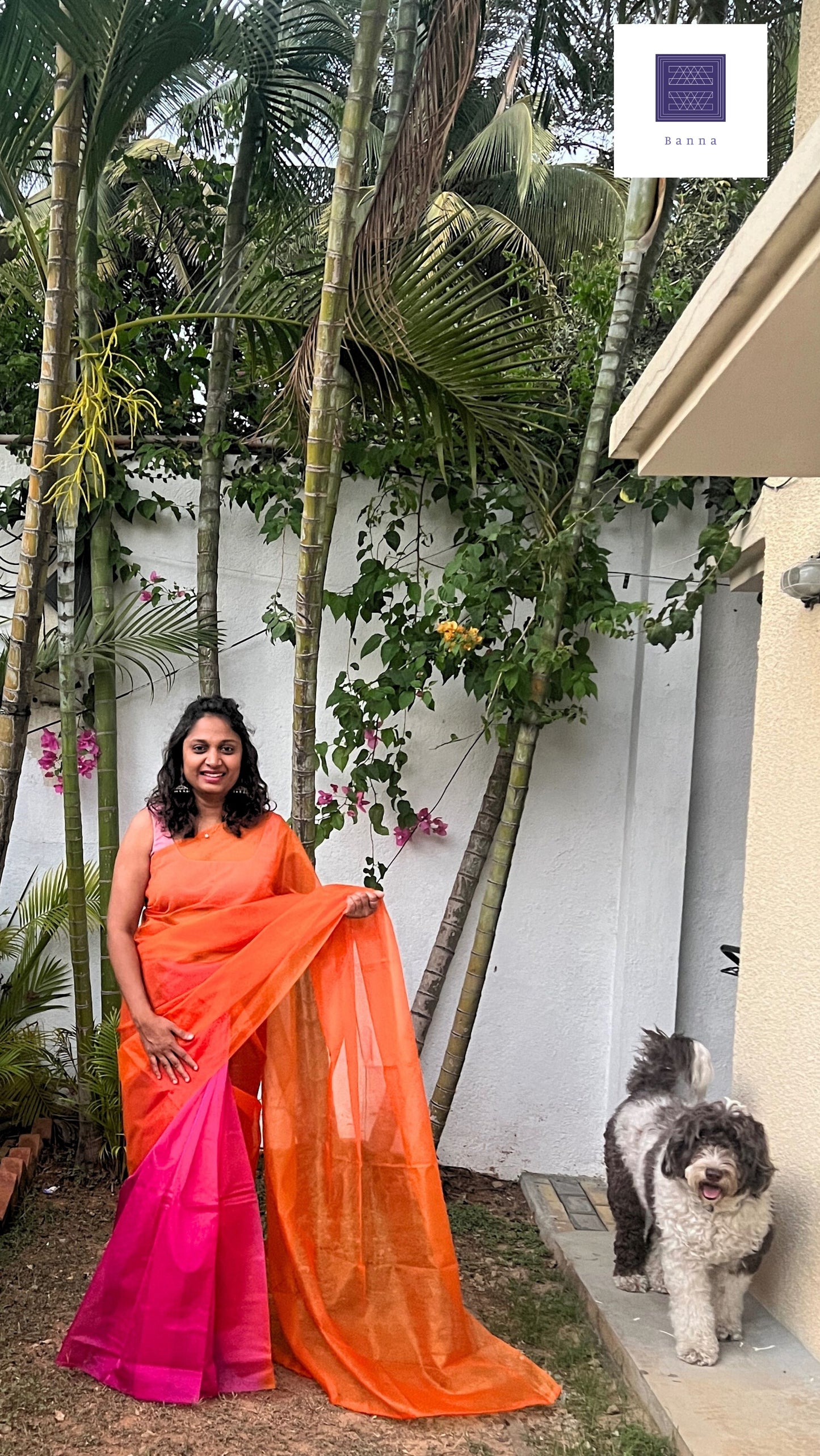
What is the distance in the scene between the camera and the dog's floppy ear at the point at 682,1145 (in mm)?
2859

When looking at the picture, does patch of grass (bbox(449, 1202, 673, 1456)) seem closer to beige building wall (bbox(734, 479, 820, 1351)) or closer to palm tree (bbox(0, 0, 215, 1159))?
beige building wall (bbox(734, 479, 820, 1351))

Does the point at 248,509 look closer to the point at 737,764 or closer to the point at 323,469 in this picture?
the point at 323,469

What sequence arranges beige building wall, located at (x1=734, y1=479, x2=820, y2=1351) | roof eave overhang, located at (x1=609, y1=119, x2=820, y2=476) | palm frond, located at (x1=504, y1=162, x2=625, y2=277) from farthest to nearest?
1. palm frond, located at (x1=504, y1=162, x2=625, y2=277)
2. beige building wall, located at (x1=734, y1=479, x2=820, y2=1351)
3. roof eave overhang, located at (x1=609, y1=119, x2=820, y2=476)

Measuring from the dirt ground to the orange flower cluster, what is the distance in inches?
81.3

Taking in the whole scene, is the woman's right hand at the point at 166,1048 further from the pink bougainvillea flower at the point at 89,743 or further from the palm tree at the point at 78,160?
the pink bougainvillea flower at the point at 89,743

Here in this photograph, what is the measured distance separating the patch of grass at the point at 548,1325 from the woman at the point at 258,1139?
5.3 inches

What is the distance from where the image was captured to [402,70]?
382 centimetres

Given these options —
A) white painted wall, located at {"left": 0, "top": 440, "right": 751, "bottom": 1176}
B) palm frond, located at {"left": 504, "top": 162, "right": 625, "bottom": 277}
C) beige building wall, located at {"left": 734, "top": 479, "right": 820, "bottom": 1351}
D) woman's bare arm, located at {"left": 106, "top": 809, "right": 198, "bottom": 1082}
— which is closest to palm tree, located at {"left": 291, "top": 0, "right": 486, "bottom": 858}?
woman's bare arm, located at {"left": 106, "top": 809, "right": 198, "bottom": 1082}

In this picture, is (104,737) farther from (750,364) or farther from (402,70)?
(750,364)

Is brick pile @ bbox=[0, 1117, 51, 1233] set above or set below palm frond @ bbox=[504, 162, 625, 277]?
below

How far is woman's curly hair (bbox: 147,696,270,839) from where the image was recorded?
323 centimetres

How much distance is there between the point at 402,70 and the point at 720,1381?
12.5 ft

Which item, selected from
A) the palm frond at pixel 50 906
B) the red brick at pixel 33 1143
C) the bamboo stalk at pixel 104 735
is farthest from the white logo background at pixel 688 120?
the red brick at pixel 33 1143

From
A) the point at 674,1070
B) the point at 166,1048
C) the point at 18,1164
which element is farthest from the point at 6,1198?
the point at 674,1070
